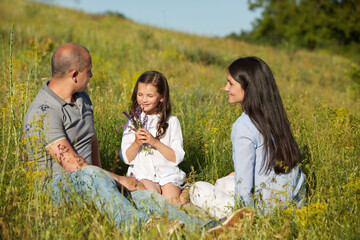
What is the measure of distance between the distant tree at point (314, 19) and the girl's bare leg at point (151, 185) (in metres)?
17.9

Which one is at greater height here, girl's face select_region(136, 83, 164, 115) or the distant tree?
the distant tree

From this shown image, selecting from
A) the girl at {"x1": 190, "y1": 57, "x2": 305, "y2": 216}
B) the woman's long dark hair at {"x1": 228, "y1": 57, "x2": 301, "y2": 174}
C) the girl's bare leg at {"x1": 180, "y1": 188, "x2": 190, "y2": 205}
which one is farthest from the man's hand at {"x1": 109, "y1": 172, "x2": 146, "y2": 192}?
the woman's long dark hair at {"x1": 228, "y1": 57, "x2": 301, "y2": 174}

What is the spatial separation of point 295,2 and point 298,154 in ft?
76.2

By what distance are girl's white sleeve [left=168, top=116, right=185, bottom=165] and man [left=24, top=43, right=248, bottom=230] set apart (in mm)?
467

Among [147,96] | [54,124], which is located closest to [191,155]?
[147,96]

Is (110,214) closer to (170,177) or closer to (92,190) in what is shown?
(92,190)

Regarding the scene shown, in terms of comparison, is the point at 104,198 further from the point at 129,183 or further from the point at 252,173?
the point at 252,173

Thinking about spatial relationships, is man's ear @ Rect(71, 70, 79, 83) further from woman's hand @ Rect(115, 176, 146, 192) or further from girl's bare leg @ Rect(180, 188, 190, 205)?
girl's bare leg @ Rect(180, 188, 190, 205)

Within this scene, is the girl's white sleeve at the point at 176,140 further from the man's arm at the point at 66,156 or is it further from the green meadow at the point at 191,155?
the man's arm at the point at 66,156

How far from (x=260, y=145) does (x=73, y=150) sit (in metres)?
1.44

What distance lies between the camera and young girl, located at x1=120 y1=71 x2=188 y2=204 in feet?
11.3

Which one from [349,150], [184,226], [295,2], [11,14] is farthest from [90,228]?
[295,2]

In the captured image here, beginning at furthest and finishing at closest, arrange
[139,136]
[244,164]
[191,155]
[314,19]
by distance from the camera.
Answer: [314,19] < [191,155] < [139,136] < [244,164]

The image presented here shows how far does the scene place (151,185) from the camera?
339 centimetres
